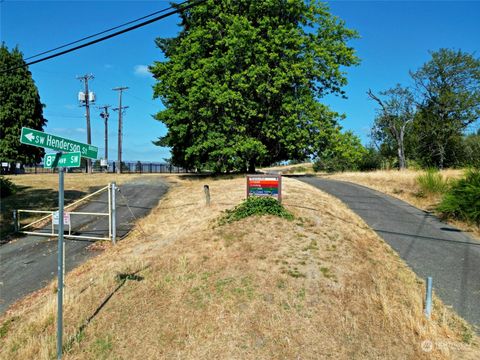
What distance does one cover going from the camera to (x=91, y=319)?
20.3 feet

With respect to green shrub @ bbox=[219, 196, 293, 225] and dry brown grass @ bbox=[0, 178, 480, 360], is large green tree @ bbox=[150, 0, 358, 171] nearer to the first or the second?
green shrub @ bbox=[219, 196, 293, 225]

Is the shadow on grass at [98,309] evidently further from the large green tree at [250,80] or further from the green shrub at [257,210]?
the large green tree at [250,80]

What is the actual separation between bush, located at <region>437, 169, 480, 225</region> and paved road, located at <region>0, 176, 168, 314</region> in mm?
11614

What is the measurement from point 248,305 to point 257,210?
15.0 ft

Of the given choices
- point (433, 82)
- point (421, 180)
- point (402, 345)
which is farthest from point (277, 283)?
point (433, 82)

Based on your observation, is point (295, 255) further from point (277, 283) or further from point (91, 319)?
point (91, 319)

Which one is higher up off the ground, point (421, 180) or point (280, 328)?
point (421, 180)

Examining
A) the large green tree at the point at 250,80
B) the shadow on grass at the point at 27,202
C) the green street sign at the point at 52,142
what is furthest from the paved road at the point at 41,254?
the large green tree at the point at 250,80

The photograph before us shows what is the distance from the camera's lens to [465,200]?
41.7ft

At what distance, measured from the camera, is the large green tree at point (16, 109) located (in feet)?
110

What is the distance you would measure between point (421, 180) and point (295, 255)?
12.3 m

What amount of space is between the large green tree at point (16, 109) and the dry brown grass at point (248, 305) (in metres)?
29.8

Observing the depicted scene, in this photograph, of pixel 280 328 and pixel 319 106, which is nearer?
pixel 280 328

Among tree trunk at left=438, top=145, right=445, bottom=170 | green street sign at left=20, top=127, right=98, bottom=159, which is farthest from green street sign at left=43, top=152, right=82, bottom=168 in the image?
tree trunk at left=438, top=145, right=445, bottom=170
